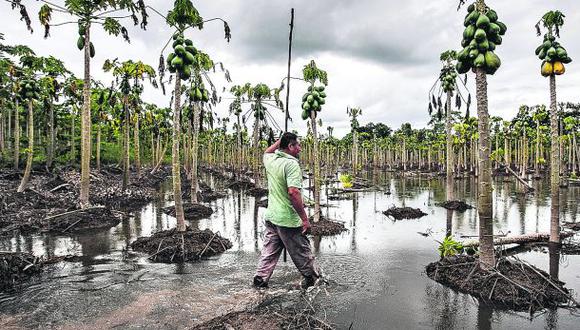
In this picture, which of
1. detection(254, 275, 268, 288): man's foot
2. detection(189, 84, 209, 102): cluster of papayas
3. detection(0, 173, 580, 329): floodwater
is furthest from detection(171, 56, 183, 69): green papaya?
detection(254, 275, 268, 288): man's foot

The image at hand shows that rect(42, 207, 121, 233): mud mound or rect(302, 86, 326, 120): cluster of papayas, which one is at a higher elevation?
rect(302, 86, 326, 120): cluster of papayas

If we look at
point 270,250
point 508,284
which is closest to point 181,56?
point 270,250

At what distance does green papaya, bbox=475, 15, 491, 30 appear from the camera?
716 centimetres

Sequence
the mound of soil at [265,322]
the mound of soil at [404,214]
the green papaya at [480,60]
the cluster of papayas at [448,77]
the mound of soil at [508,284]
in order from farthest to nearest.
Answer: the cluster of papayas at [448,77] < the mound of soil at [404,214] < the green papaya at [480,60] < the mound of soil at [508,284] < the mound of soil at [265,322]

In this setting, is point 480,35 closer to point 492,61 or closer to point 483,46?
point 483,46

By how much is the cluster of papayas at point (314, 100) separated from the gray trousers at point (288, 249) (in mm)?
7712

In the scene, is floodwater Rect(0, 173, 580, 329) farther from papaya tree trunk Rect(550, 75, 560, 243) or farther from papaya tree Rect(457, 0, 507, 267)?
papaya tree Rect(457, 0, 507, 267)

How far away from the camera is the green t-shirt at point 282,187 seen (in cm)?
593

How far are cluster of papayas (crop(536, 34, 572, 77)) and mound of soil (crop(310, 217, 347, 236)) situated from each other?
7.91m

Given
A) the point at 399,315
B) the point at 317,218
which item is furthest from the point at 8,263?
the point at 317,218

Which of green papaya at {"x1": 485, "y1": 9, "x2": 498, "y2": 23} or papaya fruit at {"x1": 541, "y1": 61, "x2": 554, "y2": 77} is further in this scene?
papaya fruit at {"x1": 541, "y1": 61, "x2": 554, "y2": 77}

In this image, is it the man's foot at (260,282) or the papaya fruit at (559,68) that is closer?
the man's foot at (260,282)

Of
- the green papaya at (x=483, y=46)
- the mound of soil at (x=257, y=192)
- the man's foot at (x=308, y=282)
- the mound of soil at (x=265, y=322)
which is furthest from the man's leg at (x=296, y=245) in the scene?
the mound of soil at (x=257, y=192)

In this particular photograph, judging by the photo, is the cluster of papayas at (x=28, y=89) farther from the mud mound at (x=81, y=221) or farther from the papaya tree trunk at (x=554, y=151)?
the papaya tree trunk at (x=554, y=151)
